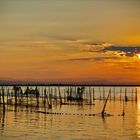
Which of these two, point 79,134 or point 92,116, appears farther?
point 92,116

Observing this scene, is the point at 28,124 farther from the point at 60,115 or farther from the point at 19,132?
the point at 60,115

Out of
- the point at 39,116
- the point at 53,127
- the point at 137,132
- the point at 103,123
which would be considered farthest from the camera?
the point at 39,116

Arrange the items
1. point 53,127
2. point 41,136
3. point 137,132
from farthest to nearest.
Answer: point 53,127 < point 137,132 < point 41,136

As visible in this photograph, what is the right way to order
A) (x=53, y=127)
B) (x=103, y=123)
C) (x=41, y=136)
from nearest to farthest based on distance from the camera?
(x=41, y=136), (x=53, y=127), (x=103, y=123)

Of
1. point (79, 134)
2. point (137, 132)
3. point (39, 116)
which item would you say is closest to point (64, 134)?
point (79, 134)

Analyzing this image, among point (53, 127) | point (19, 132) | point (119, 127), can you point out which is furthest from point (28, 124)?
point (119, 127)

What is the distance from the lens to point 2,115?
96.5 ft

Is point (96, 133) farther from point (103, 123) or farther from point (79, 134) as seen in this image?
point (103, 123)

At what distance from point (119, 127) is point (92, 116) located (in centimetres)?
643

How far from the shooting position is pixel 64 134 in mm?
19938

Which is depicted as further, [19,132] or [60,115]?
[60,115]

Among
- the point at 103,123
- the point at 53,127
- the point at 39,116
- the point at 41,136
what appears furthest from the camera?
the point at 39,116

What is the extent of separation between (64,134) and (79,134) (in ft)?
2.47

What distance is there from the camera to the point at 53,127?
22.9 m
